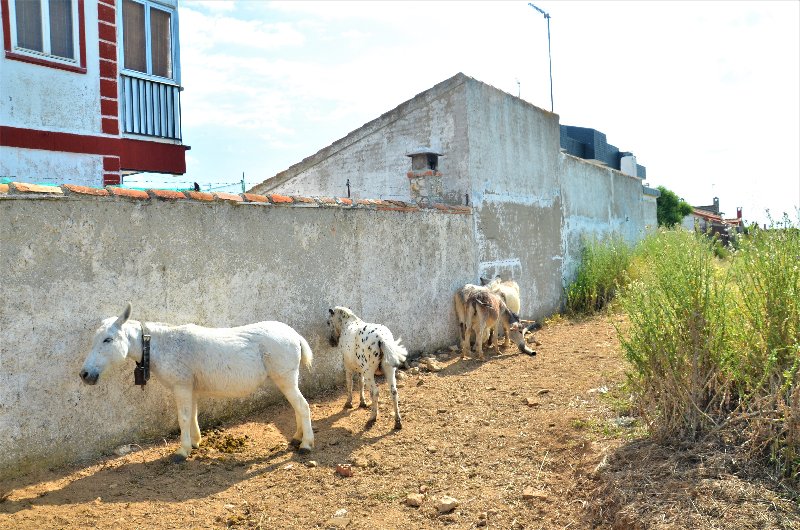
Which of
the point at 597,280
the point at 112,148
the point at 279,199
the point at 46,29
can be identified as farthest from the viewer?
the point at 597,280

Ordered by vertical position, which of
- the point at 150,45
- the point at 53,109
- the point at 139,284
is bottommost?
the point at 139,284

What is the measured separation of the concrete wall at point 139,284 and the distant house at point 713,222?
397 cm

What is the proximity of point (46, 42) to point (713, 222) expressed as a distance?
62.4 feet

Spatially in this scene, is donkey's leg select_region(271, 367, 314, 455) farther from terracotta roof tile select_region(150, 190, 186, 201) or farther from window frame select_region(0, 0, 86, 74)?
window frame select_region(0, 0, 86, 74)

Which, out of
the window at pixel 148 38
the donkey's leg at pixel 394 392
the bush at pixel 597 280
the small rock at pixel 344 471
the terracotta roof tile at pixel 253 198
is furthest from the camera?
the bush at pixel 597 280

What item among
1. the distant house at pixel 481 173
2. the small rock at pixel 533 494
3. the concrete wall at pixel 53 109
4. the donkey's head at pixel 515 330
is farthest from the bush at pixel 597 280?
the concrete wall at pixel 53 109

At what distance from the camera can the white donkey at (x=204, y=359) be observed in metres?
5.02

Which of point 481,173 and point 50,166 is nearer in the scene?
point 50,166

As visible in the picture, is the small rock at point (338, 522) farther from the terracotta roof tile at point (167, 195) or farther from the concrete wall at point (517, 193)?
the concrete wall at point (517, 193)

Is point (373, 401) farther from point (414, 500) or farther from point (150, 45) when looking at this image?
point (150, 45)

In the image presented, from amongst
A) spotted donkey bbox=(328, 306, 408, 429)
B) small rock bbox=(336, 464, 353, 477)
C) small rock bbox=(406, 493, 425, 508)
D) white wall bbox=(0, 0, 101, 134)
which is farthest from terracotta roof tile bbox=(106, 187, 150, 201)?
white wall bbox=(0, 0, 101, 134)

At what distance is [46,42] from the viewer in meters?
9.06

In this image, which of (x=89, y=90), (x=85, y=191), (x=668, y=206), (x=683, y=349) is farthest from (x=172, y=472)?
(x=668, y=206)

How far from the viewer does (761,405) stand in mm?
4332
